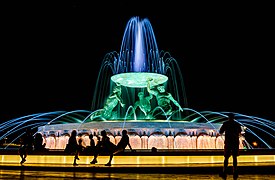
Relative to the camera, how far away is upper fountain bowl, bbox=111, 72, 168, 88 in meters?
21.9

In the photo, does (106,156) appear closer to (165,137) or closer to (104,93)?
(165,137)

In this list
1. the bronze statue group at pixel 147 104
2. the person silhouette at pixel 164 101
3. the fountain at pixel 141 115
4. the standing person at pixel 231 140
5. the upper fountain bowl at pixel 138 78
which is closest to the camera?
the standing person at pixel 231 140


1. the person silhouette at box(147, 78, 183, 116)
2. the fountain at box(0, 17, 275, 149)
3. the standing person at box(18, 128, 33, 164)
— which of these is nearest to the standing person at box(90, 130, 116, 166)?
the standing person at box(18, 128, 33, 164)

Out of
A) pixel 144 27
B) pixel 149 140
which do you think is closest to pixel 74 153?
pixel 149 140

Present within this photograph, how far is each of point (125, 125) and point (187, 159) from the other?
5.45 metres

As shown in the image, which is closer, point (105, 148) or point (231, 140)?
point (231, 140)

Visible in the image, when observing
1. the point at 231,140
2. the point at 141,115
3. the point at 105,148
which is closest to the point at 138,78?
the point at 141,115

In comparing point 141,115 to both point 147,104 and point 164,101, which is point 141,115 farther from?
point 164,101

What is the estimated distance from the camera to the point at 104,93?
109 feet

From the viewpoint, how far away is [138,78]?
73.4 ft

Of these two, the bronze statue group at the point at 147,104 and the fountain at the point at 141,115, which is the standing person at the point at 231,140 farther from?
the bronze statue group at the point at 147,104

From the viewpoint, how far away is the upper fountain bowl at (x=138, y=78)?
21922 mm

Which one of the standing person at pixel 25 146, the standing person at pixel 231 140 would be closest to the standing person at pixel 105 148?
the standing person at pixel 25 146

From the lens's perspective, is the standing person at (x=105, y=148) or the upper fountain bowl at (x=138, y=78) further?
the upper fountain bowl at (x=138, y=78)
